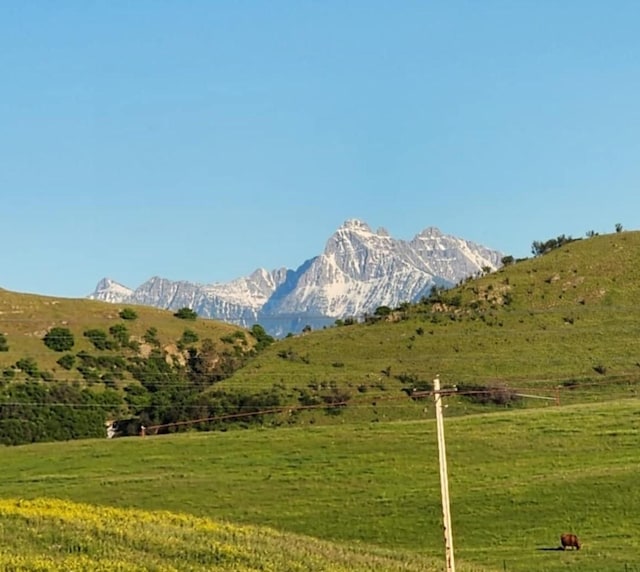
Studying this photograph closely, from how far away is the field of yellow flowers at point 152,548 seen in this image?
25.2 m

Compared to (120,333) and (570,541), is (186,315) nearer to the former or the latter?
(120,333)

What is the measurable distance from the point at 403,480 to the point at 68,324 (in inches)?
3994

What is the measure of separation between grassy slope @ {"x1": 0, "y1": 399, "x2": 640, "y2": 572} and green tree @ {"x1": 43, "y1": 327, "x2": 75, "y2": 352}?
209ft

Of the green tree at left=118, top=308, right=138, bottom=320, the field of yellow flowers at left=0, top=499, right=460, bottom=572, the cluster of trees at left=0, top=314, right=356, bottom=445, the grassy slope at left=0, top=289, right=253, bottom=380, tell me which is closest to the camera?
the field of yellow flowers at left=0, top=499, right=460, bottom=572

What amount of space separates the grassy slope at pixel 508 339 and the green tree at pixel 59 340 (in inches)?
1173

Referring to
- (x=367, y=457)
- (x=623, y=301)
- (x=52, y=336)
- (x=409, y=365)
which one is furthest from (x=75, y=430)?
(x=623, y=301)

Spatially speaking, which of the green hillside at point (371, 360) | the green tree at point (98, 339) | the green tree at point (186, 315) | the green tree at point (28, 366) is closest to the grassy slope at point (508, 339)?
the green hillside at point (371, 360)

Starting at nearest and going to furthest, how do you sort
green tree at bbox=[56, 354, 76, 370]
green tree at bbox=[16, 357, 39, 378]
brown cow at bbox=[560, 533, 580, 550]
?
1. brown cow at bbox=[560, 533, 580, 550]
2. green tree at bbox=[16, 357, 39, 378]
3. green tree at bbox=[56, 354, 76, 370]

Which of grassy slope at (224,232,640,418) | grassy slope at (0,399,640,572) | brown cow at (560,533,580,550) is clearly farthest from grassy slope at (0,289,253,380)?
brown cow at (560,533,580,550)

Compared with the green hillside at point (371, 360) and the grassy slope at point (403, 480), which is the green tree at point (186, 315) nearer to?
the green hillside at point (371, 360)

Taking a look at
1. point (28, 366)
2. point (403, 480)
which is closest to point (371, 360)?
point (28, 366)

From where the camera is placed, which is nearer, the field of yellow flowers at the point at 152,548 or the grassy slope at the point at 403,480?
the field of yellow flowers at the point at 152,548

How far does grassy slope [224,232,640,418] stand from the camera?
314 feet

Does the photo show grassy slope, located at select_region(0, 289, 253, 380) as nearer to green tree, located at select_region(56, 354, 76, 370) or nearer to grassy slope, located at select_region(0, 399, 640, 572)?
green tree, located at select_region(56, 354, 76, 370)
